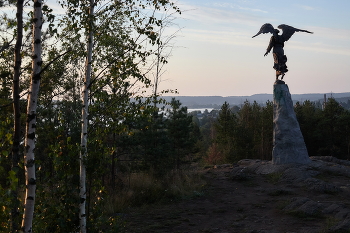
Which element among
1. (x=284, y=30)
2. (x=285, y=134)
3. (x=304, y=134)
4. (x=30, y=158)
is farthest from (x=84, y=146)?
(x=304, y=134)

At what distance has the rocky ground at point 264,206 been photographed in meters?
7.99

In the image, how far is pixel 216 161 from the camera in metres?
25.0

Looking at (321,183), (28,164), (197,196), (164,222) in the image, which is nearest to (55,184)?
(28,164)

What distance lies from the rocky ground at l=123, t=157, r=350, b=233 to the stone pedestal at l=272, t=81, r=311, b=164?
1.55 ft

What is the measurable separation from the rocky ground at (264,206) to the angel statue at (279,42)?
409 cm

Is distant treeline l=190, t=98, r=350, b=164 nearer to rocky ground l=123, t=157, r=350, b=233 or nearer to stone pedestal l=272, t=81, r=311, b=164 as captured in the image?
stone pedestal l=272, t=81, r=311, b=164

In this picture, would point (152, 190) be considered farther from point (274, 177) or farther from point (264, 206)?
point (274, 177)

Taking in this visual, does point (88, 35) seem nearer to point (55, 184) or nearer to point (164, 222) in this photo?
point (55, 184)

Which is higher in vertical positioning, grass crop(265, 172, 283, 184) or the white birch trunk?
the white birch trunk

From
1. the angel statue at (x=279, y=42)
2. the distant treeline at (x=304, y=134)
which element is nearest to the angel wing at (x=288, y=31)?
the angel statue at (x=279, y=42)

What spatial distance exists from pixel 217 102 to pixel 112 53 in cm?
19084

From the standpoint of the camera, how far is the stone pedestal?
1423cm

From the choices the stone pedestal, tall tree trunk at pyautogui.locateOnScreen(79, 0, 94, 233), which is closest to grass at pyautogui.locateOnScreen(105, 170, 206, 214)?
the stone pedestal

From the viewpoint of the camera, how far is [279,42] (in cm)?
1530
